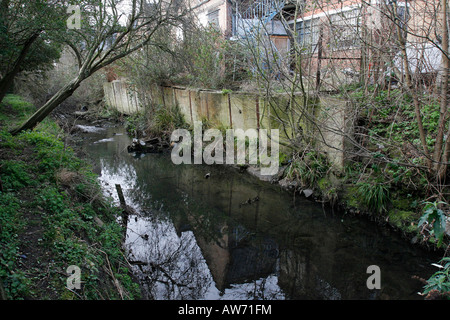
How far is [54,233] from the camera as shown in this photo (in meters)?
4.05

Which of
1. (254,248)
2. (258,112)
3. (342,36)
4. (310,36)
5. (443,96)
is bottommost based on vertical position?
(254,248)

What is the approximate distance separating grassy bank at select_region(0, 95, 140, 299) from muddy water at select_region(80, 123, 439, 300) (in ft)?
2.20

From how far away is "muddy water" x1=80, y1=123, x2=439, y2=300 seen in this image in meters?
4.65

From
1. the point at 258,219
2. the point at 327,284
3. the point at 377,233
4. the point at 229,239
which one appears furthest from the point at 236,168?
the point at 327,284

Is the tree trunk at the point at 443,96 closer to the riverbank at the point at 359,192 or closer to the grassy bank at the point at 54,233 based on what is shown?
the riverbank at the point at 359,192

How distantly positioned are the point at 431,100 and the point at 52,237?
21.6 feet

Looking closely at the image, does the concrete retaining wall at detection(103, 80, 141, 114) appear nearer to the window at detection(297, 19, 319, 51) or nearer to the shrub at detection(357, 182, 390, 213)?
the window at detection(297, 19, 319, 51)

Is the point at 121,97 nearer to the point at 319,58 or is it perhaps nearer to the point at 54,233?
the point at 319,58

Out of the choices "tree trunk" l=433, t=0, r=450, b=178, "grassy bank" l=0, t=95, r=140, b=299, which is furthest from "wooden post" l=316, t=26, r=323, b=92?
"grassy bank" l=0, t=95, r=140, b=299

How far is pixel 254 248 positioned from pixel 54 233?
10.7 ft

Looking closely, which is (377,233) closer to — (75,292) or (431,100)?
(431,100)

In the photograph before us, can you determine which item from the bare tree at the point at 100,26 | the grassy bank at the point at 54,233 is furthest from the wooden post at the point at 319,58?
the grassy bank at the point at 54,233

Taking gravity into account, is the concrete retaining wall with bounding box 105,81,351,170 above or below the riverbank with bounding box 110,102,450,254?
above

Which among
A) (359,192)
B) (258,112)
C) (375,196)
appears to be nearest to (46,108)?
(258,112)
